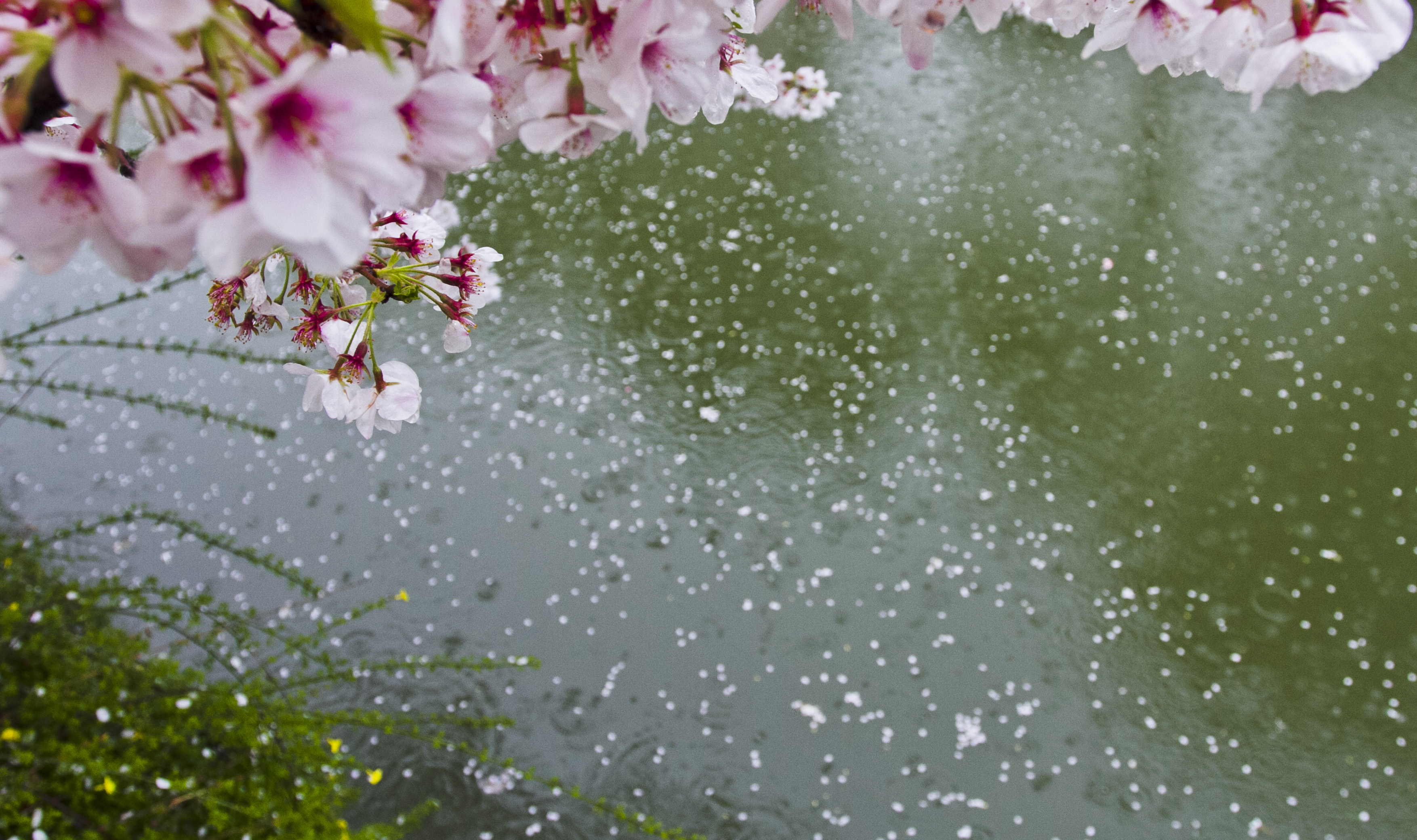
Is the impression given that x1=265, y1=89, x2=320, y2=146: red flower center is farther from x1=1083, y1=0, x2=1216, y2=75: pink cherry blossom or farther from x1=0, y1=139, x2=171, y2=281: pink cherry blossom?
x1=1083, y1=0, x2=1216, y2=75: pink cherry blossom

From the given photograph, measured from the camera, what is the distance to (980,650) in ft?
7.77

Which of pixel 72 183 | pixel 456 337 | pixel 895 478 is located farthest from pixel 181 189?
pixel 895 478

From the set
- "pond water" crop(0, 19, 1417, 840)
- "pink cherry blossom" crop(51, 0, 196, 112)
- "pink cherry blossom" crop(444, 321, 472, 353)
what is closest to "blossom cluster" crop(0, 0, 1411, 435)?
"pink cherry blossom" crop(51, 0, 196, 112)

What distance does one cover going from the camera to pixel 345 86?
35 centimetres

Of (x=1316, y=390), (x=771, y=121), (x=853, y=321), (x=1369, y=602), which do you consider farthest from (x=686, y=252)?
(x=1369, y=602)

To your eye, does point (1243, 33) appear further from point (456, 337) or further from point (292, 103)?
point (456, 337)

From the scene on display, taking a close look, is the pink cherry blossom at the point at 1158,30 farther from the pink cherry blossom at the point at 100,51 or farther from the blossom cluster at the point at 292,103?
the pink cherry blossom at the point at 100,51

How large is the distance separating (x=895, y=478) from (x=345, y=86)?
8.24ft

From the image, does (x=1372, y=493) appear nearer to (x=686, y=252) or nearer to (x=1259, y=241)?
(x=1259, y=241)

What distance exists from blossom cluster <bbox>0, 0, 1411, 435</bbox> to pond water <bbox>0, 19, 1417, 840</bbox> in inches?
73.4

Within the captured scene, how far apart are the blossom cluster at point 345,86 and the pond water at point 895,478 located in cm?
186

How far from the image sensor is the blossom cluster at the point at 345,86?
34 centimetres

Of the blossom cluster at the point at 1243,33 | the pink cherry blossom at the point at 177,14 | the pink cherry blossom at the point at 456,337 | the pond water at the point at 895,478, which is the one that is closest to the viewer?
the pink cherry blossom at the point at 177,14

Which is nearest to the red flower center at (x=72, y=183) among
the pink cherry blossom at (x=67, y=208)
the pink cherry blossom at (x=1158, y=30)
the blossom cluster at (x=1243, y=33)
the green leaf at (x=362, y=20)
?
the pink cherry blossom at (x=67, y=208)
